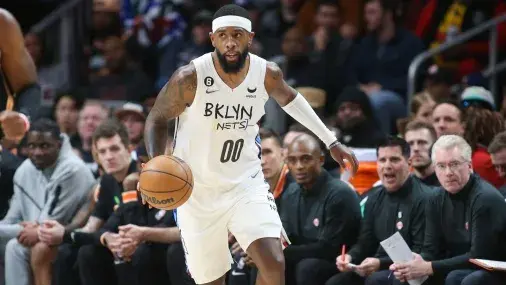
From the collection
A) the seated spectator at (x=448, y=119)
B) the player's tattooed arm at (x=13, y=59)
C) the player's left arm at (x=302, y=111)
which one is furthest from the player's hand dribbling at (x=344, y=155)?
the player's tattooed arm at (x=13, y=59)

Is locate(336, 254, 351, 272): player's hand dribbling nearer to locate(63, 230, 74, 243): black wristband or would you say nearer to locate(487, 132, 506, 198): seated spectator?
locate(487, 132, 506, 198): seated spectator

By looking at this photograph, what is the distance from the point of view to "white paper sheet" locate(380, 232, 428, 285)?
25.3ft

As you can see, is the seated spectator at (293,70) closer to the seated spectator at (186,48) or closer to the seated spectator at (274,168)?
the seated spectator at (186,48)

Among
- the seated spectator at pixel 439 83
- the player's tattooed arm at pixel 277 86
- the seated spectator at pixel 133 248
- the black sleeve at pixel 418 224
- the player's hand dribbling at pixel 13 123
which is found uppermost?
the seated spectator at pixel 439 83

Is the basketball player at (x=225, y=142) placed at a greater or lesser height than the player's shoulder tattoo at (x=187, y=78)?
lesser

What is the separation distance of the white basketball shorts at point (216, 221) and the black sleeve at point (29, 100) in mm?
1415

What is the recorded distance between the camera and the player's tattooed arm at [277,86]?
708 centimetres

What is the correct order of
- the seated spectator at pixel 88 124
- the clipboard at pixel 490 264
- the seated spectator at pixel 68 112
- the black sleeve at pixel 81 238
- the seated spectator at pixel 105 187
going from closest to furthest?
the clipboard at pixel 490 264
the black sleeve at pixel 81 238
the seated spectator at pixel 105 187
the seated spectator at pixel 88 124
the seated spectator at pixel 68 112

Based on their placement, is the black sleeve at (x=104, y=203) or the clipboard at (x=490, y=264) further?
the black sleeve at (x=104, y=203)

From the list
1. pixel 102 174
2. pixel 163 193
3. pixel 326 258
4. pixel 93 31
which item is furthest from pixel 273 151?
pixel 93 31

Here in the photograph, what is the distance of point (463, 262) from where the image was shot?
298 inches

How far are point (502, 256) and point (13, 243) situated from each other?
12.9ft

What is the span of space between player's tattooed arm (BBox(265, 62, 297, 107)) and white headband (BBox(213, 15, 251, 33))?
335 millimetres

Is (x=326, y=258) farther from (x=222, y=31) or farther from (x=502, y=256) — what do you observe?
(x=222, y=31)
